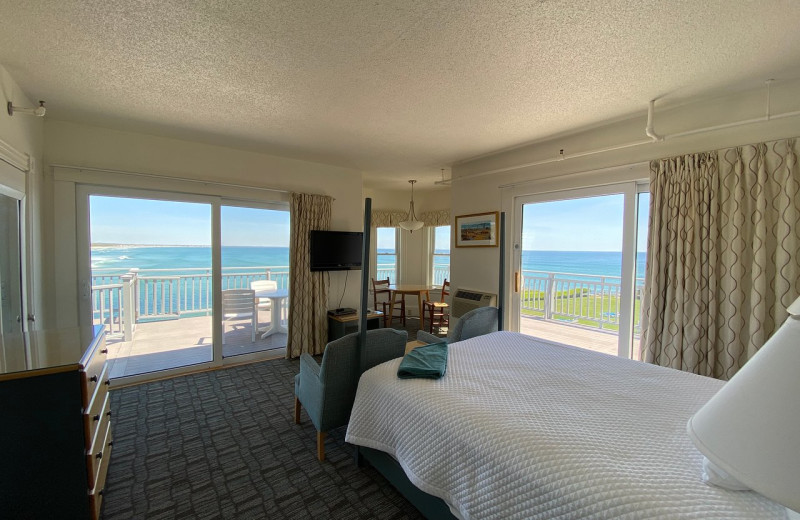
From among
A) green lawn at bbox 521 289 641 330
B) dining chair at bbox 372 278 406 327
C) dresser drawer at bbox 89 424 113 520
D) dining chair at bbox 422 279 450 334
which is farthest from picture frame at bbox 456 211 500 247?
dresser drawer at bbox 89 424 113 520

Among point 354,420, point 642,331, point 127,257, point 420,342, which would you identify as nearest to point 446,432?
point 354,420

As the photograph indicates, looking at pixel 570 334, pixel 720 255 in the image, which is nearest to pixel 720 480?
pixel 720 255

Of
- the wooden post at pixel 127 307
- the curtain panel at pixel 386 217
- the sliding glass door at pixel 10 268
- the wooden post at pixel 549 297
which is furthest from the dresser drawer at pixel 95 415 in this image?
the curtain panel at pixel 386 217

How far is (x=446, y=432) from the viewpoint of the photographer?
1.39 metres

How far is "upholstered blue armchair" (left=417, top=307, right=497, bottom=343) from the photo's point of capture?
279 cm

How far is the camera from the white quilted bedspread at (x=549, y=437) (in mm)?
977

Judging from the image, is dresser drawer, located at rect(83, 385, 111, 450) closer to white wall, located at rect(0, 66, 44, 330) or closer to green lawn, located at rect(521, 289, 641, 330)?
white wall, located at rect(0, 66, 44, 330)

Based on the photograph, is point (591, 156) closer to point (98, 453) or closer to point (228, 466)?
point (228, 466)

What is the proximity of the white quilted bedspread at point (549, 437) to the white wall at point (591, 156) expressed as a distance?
1.83 meters

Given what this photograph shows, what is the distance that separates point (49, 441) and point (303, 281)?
2.88 m

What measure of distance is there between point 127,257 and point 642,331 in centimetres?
527

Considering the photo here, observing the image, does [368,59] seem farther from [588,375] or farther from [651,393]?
[651,393]

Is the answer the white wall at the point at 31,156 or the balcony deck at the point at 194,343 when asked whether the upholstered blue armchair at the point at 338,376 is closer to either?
the balcony deck at the point at 194,343

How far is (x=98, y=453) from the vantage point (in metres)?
1.64
